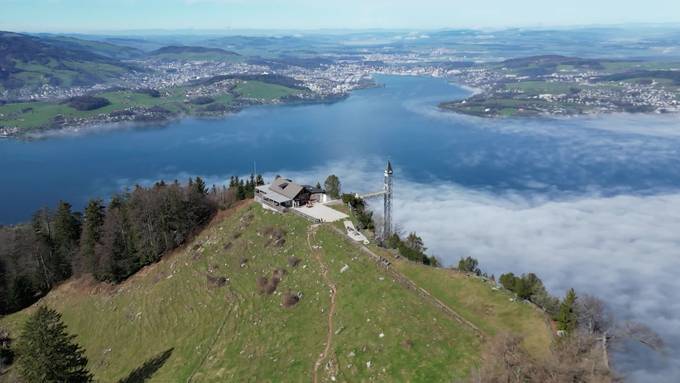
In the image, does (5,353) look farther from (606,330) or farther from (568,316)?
(606,330)

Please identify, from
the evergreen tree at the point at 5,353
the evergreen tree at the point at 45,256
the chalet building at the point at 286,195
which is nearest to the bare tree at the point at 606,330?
the chalet building at the point at 286,195

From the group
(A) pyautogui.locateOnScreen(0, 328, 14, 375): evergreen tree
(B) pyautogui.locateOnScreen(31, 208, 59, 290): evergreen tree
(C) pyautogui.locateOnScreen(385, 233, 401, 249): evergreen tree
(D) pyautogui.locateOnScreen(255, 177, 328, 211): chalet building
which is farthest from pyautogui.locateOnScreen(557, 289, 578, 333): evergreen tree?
(B) pyautogui.locateOnScreen(31, 208, 59, 290): evergreen tree

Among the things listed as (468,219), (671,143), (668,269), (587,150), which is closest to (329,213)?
(468,219)

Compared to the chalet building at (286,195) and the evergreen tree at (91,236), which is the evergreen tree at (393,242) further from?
the evergreen tree at (91,236)

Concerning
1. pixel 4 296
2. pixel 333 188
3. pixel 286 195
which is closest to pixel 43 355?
pixel 286 195

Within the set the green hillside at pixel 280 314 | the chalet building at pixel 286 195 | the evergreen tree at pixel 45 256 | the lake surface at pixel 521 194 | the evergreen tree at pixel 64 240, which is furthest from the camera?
the lake surface at pixel 521 194

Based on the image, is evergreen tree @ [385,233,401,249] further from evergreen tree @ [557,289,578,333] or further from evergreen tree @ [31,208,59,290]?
evergreen tree @ [31,208,59,290]

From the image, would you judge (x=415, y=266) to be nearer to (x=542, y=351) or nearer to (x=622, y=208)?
(x=542, y=351)
